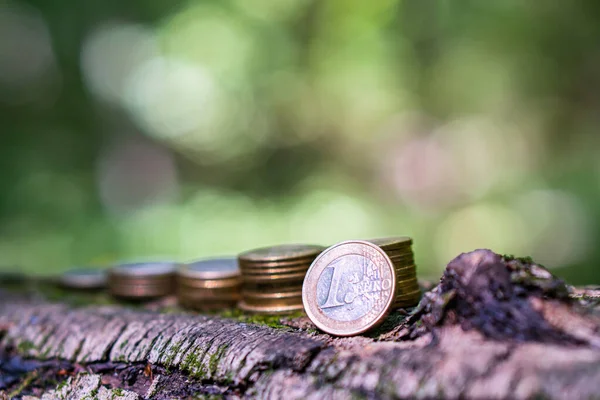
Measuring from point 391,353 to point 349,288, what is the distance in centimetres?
44

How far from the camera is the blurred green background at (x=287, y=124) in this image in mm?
8812

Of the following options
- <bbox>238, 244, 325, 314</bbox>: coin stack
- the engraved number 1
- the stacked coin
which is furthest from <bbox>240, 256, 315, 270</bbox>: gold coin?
the stacked coin

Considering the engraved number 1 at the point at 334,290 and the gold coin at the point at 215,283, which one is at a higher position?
the engraved number 1 at the point at 334,290

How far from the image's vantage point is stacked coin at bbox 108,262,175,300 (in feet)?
10.0

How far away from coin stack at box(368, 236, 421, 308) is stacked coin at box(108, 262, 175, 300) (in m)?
1.55

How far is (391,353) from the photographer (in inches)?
62.5

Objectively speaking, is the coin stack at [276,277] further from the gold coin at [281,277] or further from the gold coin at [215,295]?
the gold coin at [215,295]

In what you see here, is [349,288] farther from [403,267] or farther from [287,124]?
[287,124]

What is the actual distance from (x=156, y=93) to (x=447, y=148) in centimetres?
689

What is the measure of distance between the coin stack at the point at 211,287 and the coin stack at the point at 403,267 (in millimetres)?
904

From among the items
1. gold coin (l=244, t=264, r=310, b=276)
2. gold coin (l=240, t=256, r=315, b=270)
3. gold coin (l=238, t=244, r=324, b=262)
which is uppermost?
gold coin (l=238, t=244, r=324, b=262)

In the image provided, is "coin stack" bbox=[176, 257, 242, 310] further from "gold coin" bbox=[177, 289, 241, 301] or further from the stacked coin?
the stacked coin

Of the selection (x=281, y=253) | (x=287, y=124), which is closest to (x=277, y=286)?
(x=281, y=253)

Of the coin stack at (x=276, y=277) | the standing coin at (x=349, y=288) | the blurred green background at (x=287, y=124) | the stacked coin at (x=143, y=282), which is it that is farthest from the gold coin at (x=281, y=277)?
the blurred green background at (x=287, y=124)
